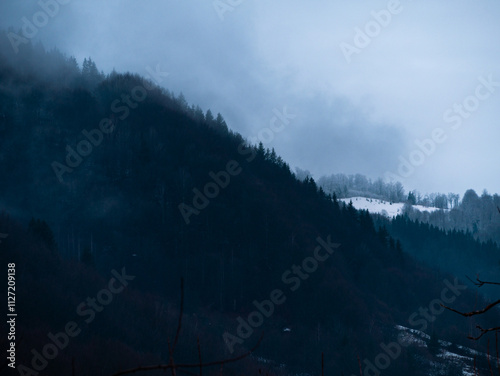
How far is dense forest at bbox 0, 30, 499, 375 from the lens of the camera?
28.9 m

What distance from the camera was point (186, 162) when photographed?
61.1 meters

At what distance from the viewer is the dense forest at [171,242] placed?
28922 millimetres

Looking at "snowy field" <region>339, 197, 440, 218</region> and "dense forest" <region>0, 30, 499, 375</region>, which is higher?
"snowy field" <region>339, 197, 440, 218</region>

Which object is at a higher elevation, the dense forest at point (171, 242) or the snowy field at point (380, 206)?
the snowy field at point (380, 206)

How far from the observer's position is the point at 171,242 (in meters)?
50.2

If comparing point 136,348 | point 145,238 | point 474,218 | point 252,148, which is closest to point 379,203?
point 474,218

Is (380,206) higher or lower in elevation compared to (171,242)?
higher

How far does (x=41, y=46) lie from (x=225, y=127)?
156 ft

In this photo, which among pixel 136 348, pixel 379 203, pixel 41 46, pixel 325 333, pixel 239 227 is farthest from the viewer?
pixel 379 203

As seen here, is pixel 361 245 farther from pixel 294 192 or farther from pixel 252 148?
pixel 252 148

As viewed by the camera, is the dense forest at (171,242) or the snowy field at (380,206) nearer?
the dense forest at (171,242)

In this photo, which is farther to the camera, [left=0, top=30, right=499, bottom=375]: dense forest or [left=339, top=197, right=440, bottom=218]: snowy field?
[left=339, top=197, right=440, bottom=218]: snowy field

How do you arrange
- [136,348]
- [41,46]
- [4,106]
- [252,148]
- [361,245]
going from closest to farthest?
[136,348] → [361,245] → [4,106] → [252,148] → [41,46]

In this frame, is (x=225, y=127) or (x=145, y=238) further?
(x=225, y=127)
